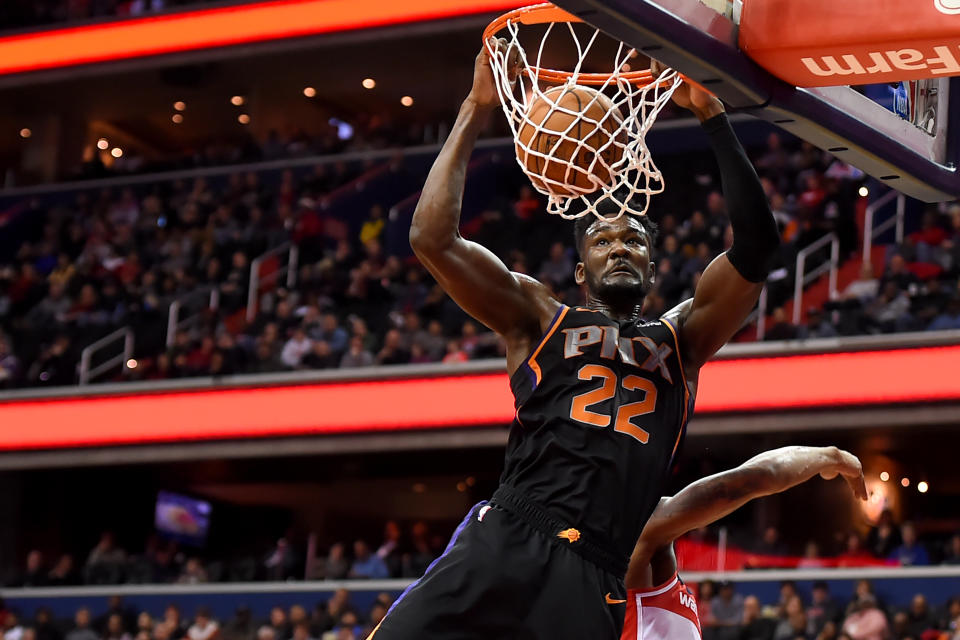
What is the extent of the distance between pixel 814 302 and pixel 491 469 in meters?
6.39

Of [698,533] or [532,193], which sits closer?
[698,533]

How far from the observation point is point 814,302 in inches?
605

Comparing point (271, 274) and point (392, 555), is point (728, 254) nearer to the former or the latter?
point (392, 555)

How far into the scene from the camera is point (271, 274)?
19672mm

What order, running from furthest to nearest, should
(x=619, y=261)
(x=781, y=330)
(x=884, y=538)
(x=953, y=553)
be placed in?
(x=781, y=330) → (x=884, y=538) → (x=953, y=553) → (x=619, y=261)

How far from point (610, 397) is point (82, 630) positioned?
1303 cm

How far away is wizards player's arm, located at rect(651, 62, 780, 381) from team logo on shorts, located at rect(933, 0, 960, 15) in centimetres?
69

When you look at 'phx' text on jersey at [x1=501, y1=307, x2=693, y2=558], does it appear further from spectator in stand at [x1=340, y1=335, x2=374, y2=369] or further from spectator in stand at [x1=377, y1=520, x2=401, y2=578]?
spectator in stand at [x1=340, y1=335, x2=374, y2=369]

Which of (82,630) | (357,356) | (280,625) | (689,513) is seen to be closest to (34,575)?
(82,630)

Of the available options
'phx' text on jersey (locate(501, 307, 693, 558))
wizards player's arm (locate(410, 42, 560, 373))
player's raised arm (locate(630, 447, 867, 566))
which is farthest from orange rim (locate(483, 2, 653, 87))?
player's raised arm (locate(630, 447, 867, 566))

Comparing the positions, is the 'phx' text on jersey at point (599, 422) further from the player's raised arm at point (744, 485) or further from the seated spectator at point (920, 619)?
the seated spectator at point (920, 619)

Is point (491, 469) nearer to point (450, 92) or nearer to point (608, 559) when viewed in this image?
point (450, 92)

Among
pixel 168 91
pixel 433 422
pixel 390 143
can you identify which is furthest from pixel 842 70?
pixel 168 91

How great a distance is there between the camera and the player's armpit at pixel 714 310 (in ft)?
14.8
